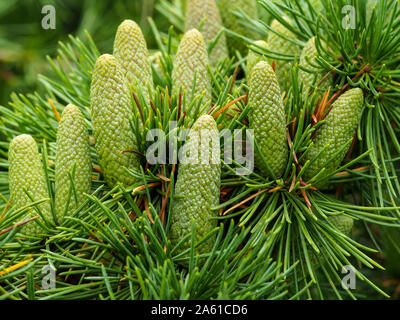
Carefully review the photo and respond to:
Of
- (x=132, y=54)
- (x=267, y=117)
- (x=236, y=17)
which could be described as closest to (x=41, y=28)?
(x=236, y=17)

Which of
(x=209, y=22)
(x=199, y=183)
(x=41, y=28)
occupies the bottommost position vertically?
(x=199, y=183)

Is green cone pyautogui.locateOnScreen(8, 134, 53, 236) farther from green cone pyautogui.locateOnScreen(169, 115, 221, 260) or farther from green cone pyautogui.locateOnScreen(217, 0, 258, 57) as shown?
green cone pyautogui.locateOnScreen(217, 0, 258, 57)

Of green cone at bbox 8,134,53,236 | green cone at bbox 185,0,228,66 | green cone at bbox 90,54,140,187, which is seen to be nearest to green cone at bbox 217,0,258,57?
green cone at bbox 185,0,228,66

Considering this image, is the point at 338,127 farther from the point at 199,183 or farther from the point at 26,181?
the point at 26,181
